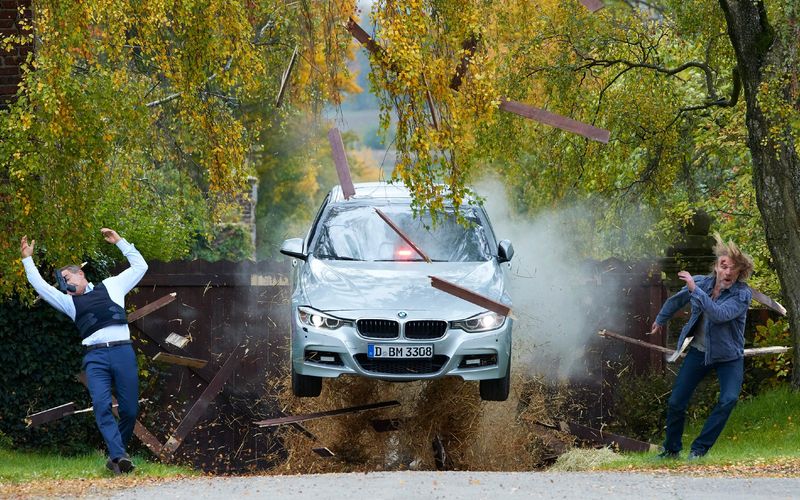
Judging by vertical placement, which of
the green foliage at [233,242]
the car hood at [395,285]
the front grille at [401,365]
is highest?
the car hood at [395,285]

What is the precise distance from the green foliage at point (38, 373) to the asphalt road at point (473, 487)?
140 inches

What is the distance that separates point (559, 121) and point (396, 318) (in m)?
2.92

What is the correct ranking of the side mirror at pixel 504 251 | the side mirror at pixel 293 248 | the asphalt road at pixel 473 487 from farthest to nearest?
1. the side mirror at pixel 504 251
2. the side mirror at pixel 293 248
3. the asphalt road at pixel 473 487

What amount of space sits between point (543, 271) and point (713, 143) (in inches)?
155

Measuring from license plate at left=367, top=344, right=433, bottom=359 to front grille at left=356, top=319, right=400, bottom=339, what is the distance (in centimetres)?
11

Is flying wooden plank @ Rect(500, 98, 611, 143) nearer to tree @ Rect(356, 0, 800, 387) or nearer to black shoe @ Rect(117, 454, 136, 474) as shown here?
tree @ Rect(356, 0, 800, 387)

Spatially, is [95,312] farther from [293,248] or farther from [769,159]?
[769,159]

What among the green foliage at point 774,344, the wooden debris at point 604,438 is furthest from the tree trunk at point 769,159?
the wooden debris at point 604,438

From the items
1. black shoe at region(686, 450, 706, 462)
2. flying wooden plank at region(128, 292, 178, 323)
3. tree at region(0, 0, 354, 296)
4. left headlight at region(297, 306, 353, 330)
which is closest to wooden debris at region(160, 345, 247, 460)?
flying wooden plank at region(128, 292, 178, 323)

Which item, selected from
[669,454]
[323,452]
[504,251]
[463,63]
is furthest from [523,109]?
[323,452]

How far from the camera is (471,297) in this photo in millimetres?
11758

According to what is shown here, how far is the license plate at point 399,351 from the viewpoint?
11.6 m

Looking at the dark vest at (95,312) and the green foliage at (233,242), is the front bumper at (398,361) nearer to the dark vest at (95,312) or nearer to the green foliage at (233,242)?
the dark vest at (95,312)

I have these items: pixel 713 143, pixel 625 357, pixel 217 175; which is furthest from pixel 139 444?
pixel 713 143
